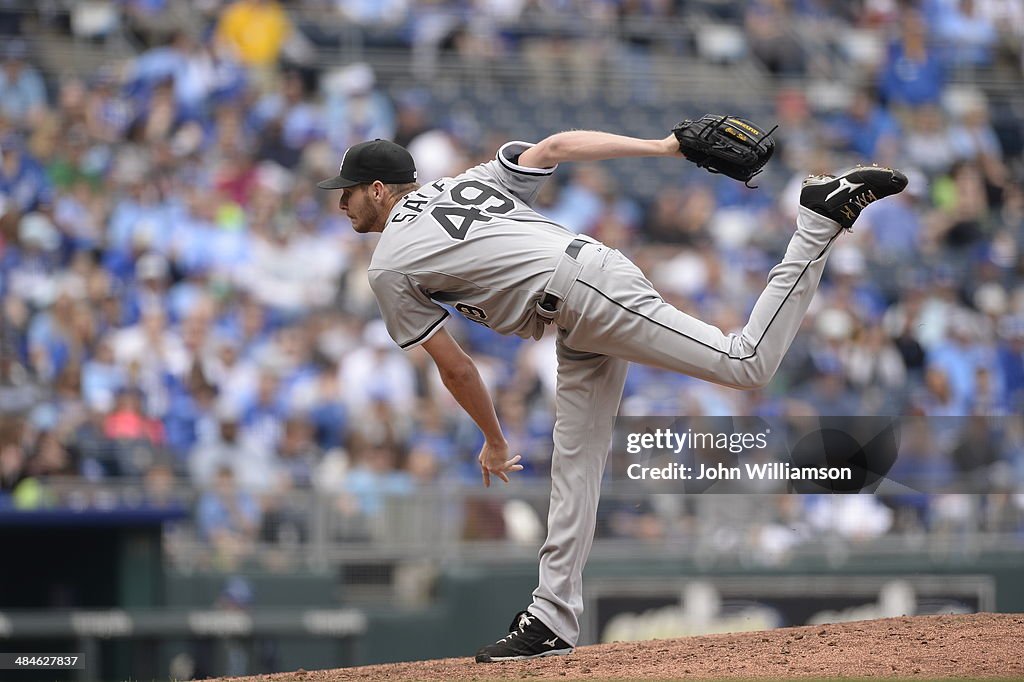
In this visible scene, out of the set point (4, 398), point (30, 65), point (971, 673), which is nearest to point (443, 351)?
point (971, 673)

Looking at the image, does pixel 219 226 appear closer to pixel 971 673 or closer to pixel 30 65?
pixel 30 65

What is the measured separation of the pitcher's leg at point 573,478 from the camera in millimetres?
4684

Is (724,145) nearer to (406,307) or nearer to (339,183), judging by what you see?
(406,307)

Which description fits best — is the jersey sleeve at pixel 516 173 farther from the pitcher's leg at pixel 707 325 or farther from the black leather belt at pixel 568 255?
the pitcher's leg at pixel 707 325

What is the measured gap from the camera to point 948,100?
13.9m

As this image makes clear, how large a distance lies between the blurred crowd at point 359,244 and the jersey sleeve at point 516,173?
3278 mm

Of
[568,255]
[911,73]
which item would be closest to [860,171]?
[568,255]

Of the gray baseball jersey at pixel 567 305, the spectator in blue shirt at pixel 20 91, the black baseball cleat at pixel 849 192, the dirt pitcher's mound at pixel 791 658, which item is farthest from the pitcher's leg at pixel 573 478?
the spectator in blue shirt at pixel 20 91

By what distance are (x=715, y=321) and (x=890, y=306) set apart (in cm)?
170

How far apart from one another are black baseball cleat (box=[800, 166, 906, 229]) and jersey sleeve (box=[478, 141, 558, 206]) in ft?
2.72

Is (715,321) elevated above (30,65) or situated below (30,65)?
below

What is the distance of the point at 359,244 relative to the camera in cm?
1115

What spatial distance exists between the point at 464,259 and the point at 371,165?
1.56ft

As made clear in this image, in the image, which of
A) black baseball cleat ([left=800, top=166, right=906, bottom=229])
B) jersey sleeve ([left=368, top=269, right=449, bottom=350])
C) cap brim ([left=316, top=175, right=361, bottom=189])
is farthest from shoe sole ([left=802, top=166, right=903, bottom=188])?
cap brim ([left=316, top=175, right=361, bottom=189])
